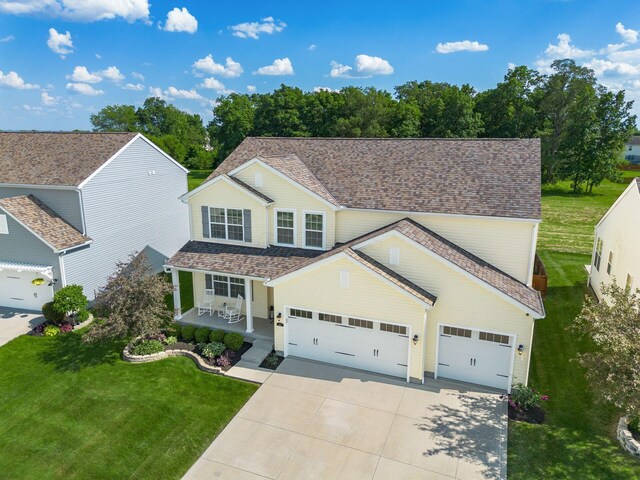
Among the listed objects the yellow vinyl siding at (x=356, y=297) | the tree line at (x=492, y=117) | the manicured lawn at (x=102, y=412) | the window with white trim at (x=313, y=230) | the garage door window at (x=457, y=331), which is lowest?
the manicured lawn at (x=102, y=412)

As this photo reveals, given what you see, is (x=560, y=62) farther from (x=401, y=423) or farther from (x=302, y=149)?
(x=401, y=423)

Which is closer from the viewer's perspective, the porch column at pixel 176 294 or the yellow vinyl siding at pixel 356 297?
the yellow vinyl siding at pixel 356 297

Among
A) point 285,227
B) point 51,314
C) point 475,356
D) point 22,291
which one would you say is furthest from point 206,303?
point 475,356

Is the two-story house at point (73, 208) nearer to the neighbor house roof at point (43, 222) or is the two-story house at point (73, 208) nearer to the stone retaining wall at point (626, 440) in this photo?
the neighbor house roof at point (43, 222)

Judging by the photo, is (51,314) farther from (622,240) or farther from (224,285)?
(622,240)

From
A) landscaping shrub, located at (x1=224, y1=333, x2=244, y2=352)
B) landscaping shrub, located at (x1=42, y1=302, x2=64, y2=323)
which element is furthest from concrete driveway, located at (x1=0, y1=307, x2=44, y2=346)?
landscaping shrub, located at (x1=224, y1=333, x2=244, y2=352)

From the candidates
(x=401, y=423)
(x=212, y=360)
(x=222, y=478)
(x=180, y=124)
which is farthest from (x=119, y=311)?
(x=180, y=124)

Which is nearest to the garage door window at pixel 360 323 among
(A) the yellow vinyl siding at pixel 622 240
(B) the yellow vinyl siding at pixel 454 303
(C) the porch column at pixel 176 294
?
(B) the yellow vinyl siding at pixel 454 303
